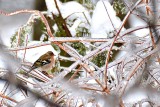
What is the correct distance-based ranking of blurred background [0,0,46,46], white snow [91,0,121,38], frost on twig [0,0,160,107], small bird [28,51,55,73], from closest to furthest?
frost on twig [0,0,160,107] → small bird [28,51,55,73] → white snow [91,0,121,38] → blurred background [0,0,46,46]

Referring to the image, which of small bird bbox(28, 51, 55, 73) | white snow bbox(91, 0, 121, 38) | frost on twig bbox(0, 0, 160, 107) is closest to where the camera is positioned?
frost on twig bbox(0, 0, 160, 107)

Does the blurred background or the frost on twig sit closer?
the frost on twig

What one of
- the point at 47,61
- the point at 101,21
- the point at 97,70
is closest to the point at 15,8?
the point at 101,21

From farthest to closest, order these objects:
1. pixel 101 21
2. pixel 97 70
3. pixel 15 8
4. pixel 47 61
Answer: pixel 15 8 → pixel 101 21 → pixel 47 61 → pixel 97 70

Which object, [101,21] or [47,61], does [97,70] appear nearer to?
[47,61]

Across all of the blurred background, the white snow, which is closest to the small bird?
the white snow

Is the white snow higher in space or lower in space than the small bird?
higher

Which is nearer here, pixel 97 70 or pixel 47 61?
pixel 97 70

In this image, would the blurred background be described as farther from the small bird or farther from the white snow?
the small bird

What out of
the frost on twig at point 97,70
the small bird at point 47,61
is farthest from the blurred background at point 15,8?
the small bird at point 47,61

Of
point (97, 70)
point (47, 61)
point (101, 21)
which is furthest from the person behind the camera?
point (101, 21)

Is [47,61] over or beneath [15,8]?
beneath
